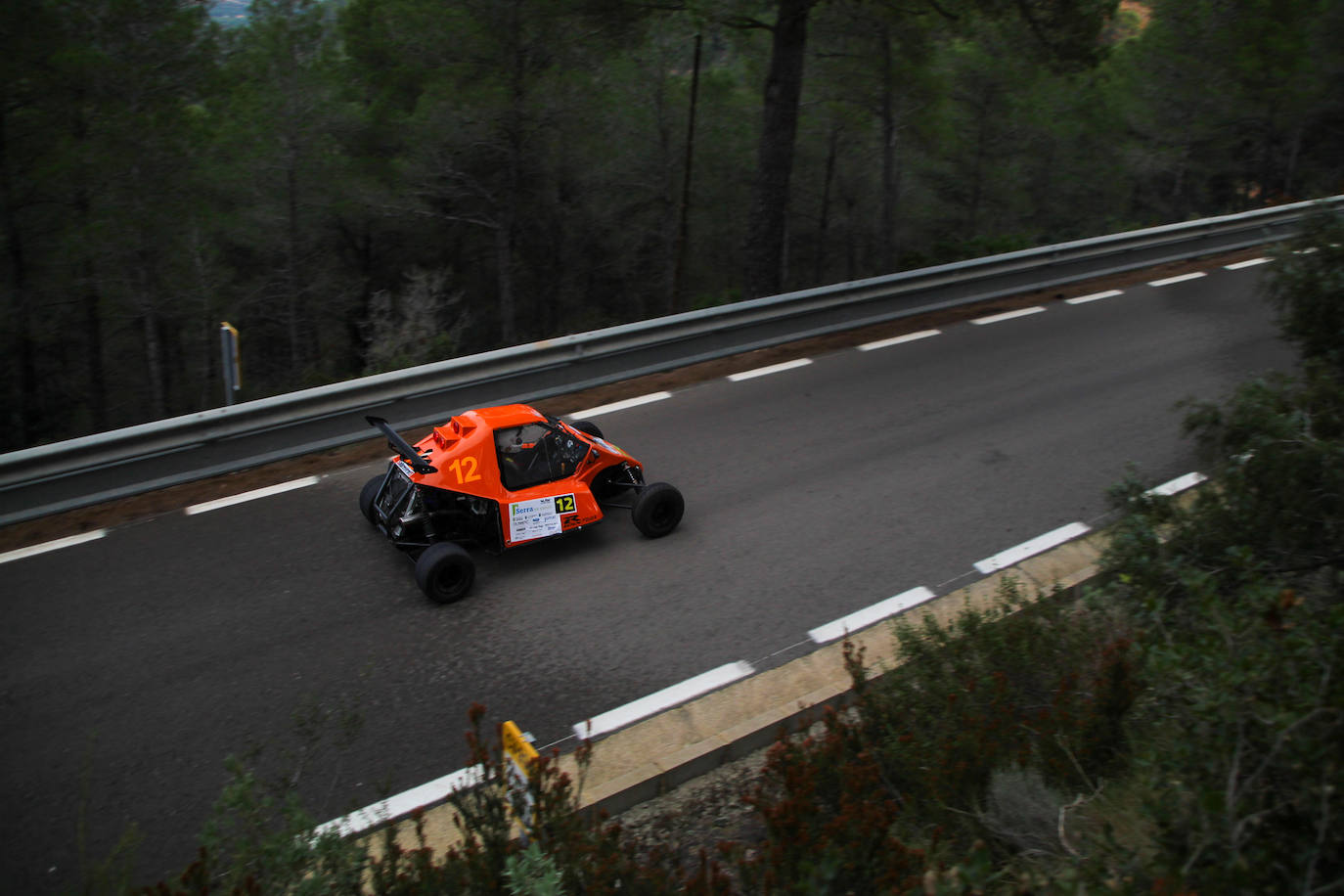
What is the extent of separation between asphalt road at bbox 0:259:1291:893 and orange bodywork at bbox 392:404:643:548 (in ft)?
1.25

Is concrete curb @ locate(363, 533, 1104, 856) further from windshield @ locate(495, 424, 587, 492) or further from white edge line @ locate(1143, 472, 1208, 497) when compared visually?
windshield @ locate(495, 424, 587, 492)

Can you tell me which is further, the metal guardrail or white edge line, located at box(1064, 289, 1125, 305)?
white edge line, located at box(1064, 289, 1125, 305)

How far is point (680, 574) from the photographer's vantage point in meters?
7.67

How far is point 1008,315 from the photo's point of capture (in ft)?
43.5

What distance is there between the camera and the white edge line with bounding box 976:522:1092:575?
7.72 metres

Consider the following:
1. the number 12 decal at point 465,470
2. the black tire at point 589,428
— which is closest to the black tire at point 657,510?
the black tire at point 589,428

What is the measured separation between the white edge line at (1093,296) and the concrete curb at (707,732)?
7.63 meters

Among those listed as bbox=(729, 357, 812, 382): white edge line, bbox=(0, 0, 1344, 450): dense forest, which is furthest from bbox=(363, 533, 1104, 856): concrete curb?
bbox=(0, 0, 1344, 450): dense forest

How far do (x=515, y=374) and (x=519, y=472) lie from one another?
9.76ft

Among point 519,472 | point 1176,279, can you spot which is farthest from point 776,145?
point 519,472

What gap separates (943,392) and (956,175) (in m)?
23.5

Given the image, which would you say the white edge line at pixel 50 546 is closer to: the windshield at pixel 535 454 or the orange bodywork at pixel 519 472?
the orange bodywork at pixel 519 472

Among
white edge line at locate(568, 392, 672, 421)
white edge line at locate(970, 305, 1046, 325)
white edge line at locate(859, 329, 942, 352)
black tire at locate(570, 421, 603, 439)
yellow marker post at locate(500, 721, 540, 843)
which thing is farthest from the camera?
white edge line at locate(970, 305, 1046, 325)

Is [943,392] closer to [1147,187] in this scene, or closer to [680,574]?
[680,574]
